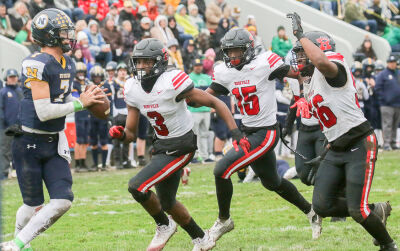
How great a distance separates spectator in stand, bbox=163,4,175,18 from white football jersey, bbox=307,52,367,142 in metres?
11.1

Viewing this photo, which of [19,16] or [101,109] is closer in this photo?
[101,109]

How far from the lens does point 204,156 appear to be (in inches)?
545

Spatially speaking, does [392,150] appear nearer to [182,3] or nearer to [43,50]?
[182,3]

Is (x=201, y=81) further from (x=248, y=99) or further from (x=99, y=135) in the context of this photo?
(x=248, y=99)

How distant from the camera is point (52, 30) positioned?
5.64 m

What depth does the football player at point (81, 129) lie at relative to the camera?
12.5 m

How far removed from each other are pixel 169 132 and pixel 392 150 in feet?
33.1

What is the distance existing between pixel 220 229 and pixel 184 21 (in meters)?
11.2

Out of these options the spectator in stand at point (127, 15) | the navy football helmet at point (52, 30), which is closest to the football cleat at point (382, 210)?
the navy football helmet at point (52, 30)

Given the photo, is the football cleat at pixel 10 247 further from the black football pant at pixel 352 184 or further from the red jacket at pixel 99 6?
the red jacket at pixel 99 6

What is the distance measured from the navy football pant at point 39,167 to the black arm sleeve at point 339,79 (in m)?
1.97

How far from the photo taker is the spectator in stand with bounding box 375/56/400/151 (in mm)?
15047

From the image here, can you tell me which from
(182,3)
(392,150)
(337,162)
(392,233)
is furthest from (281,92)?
(337,162)

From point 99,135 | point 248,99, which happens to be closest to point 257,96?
point 248,99
